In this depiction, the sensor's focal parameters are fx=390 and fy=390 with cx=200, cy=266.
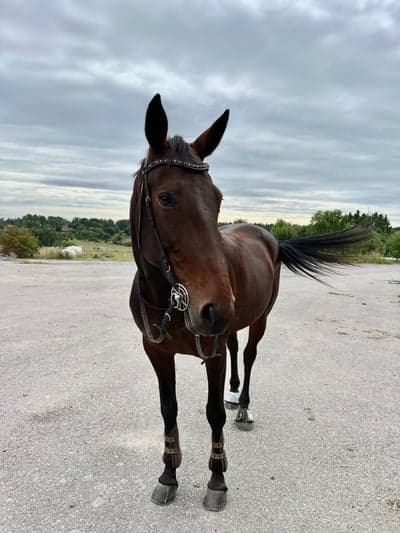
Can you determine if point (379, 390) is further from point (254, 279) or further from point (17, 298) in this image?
point (17, 298)

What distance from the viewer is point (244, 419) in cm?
339

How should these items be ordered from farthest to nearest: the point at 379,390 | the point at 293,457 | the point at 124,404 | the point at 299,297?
the point at 299,297
the point at 379,390
the point at 124,404
the point at 293,457

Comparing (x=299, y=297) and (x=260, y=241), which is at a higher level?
(x=260, y=241)

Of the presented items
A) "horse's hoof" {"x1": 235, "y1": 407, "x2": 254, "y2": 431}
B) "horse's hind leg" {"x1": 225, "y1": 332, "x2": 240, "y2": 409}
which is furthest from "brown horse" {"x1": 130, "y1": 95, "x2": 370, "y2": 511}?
"horse's hoof" {"x1": 235, "y1": 407, "x2": 254, "y2": 431}

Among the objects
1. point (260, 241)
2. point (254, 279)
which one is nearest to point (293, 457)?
point (254, 279)

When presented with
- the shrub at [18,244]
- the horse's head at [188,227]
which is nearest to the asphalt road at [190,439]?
the horse's head at [188,227]

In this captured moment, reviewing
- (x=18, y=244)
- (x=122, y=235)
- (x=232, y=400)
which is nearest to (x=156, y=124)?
(x=232, y=400)

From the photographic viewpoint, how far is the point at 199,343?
7.09 ft

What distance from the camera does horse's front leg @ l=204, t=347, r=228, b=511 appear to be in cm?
237

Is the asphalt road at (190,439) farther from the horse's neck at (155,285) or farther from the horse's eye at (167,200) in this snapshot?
the horse's eye at (167,200)

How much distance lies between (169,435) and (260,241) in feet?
6.67

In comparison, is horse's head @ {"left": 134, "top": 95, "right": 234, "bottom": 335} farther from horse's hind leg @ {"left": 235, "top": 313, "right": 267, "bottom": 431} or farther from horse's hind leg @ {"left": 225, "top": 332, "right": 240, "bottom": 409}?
horse's hind leg @ {"left": 225, "top": 332, "right": 240, "bottom": 409}

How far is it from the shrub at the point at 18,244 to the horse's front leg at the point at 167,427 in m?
22.3

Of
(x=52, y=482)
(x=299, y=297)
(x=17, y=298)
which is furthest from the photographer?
(x=299, y=297)
